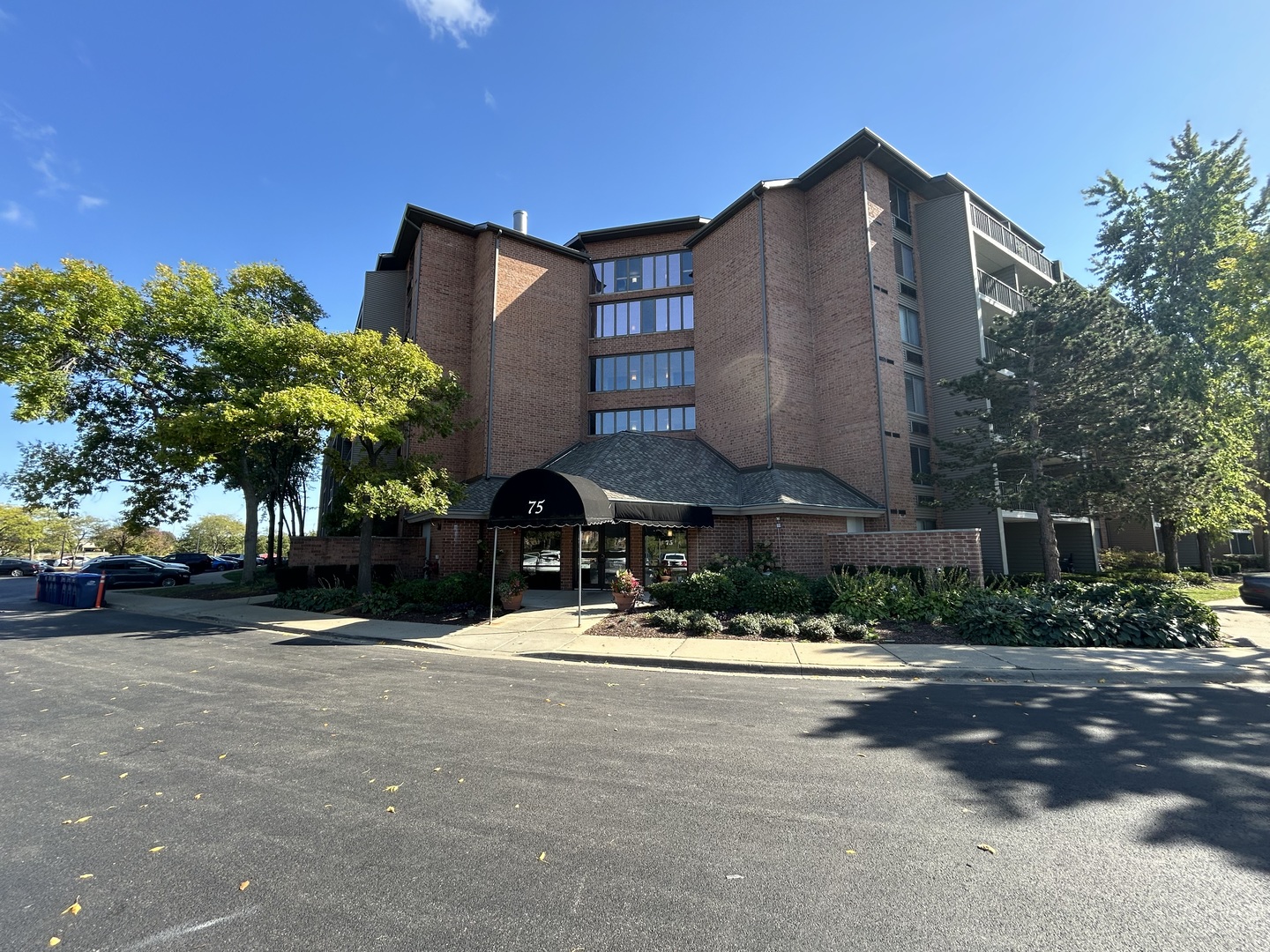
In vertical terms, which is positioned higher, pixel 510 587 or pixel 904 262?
pixel 904 262

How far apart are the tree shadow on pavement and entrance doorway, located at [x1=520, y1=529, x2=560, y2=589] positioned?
14848 mm

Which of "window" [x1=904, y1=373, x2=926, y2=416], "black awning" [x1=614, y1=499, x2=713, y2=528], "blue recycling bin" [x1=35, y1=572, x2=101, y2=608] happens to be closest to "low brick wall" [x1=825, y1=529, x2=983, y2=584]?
"black awning" [x1=614, y1=499, x2=713, y2=528]

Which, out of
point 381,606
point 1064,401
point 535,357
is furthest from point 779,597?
point 535,357

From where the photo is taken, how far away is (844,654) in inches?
361

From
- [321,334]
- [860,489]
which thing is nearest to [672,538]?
[860,489]

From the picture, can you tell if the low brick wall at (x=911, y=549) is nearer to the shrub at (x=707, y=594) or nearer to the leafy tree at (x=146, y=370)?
the shrub at (x=707, y=594)

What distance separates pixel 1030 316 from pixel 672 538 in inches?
550

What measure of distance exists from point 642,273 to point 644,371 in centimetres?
570

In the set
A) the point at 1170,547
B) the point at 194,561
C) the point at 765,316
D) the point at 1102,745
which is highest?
the point at 765,316

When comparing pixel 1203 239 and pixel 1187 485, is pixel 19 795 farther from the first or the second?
pixel 1203 239

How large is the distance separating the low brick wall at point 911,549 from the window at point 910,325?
10.7 meters

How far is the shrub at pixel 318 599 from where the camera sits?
15.8 metres

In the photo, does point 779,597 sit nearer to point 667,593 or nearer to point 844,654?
point 667,593

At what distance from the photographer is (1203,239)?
74.3 feet
